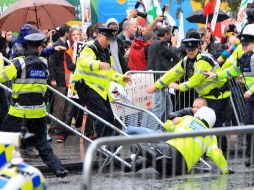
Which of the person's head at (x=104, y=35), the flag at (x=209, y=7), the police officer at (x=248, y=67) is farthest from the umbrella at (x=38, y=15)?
the flag at (x=209, y=7)

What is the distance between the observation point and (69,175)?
9562mm

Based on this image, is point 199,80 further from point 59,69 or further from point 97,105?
point 59,69

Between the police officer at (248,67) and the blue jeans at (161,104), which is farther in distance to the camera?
the blue jeans at (161,104)

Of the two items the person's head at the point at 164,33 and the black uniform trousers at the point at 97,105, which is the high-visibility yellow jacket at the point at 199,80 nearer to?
the black uniform trousers at the point at 97,105

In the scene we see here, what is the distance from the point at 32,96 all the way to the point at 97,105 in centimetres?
148

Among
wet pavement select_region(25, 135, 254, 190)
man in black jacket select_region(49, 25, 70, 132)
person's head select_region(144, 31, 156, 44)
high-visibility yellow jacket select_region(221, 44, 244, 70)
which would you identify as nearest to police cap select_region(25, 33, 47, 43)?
high-visibility yellow jacket select_region(221, 44, 244, 70)

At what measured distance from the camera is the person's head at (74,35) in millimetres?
12391

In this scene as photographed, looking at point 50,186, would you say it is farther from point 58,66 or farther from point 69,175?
point 58,66

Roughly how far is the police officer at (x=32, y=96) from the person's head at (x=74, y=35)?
3682 millimetres

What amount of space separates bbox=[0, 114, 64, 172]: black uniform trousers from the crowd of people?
0.01 meters

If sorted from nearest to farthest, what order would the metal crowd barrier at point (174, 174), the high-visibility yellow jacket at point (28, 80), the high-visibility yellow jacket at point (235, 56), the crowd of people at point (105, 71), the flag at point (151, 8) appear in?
the metal crowd barrier at point (174, 174)
the high-visibility yellow jacket at point (28, 80)
the crowd of people at point (105, 71)
the high-visibility yellow jacket at point (235, 56)
the flag at point (151, 8)

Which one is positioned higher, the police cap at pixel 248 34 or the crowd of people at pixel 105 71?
the police cap at pixel 248 34

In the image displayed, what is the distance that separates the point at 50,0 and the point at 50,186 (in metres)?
4.30

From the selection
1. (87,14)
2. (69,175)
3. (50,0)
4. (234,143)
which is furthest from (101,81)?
(87,14)
